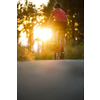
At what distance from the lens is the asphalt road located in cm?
183

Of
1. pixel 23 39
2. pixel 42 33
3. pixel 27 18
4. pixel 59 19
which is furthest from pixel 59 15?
pixel 23 39

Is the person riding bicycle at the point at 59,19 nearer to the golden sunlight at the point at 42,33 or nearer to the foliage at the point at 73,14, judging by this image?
the foliage at the point at 73,14

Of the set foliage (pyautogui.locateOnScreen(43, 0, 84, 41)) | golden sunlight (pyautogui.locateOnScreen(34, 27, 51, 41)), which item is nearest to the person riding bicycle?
foliage (pyautogui.locateOnScreen(43, 0, 84, 41))

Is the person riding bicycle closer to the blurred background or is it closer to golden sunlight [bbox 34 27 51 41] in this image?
the blurred background

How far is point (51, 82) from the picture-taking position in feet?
6.86

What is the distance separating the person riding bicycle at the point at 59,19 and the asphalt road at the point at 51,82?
111cm

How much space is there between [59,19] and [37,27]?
0.56m

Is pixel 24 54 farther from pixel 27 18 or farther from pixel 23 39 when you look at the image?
pixel 27 18

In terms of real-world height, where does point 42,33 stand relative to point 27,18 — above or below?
below
